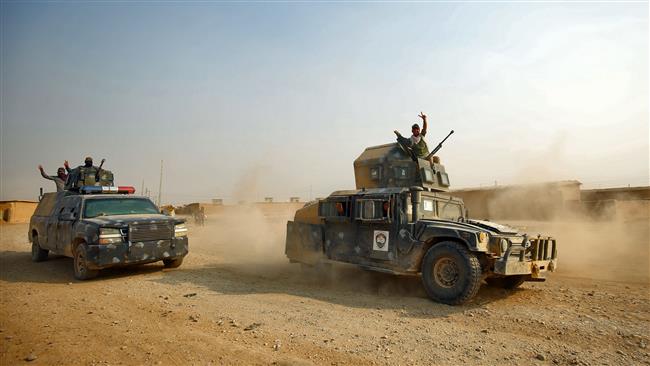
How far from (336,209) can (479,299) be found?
310cm

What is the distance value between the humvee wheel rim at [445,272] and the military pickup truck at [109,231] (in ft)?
18.5

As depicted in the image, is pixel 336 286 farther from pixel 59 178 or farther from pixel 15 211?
pixel 15 211

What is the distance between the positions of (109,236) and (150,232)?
792 mm

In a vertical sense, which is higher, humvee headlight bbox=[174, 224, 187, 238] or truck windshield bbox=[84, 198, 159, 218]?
truck windshield bbox=[84, 198, 159, 218]

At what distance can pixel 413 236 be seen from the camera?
7.33m

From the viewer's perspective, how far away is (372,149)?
32.1 ft

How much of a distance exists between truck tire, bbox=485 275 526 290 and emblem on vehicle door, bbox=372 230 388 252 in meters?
2.34

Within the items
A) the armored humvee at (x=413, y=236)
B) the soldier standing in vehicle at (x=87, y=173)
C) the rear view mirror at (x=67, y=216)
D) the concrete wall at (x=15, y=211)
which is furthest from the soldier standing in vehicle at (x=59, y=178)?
the concrete wall at (x=15, y=211)

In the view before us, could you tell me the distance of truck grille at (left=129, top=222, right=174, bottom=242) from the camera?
28.5 feet

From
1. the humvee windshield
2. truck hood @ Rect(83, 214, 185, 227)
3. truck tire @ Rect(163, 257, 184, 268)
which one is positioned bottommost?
truck tire @ Rect(163, 257, 184, 268)

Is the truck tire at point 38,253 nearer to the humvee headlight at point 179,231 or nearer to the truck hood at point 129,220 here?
the truck hood at point 129,220

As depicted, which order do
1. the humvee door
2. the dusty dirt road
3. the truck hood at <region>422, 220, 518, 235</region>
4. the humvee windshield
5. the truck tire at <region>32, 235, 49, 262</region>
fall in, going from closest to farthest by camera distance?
the dusty dirt road → the truck hood at <region>422, 220, 518, 235</region> → the humvee door → the humvee windshield → the truck tire at <region>32, 235, 49, 262</region>

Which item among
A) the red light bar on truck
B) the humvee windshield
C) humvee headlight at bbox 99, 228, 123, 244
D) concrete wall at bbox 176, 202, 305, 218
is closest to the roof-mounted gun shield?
the humvee windshield

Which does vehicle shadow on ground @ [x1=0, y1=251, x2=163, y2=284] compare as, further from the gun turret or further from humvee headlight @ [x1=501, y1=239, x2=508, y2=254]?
humvee headlight @ [x1=501, y1=239, x2=508, y2=254]
